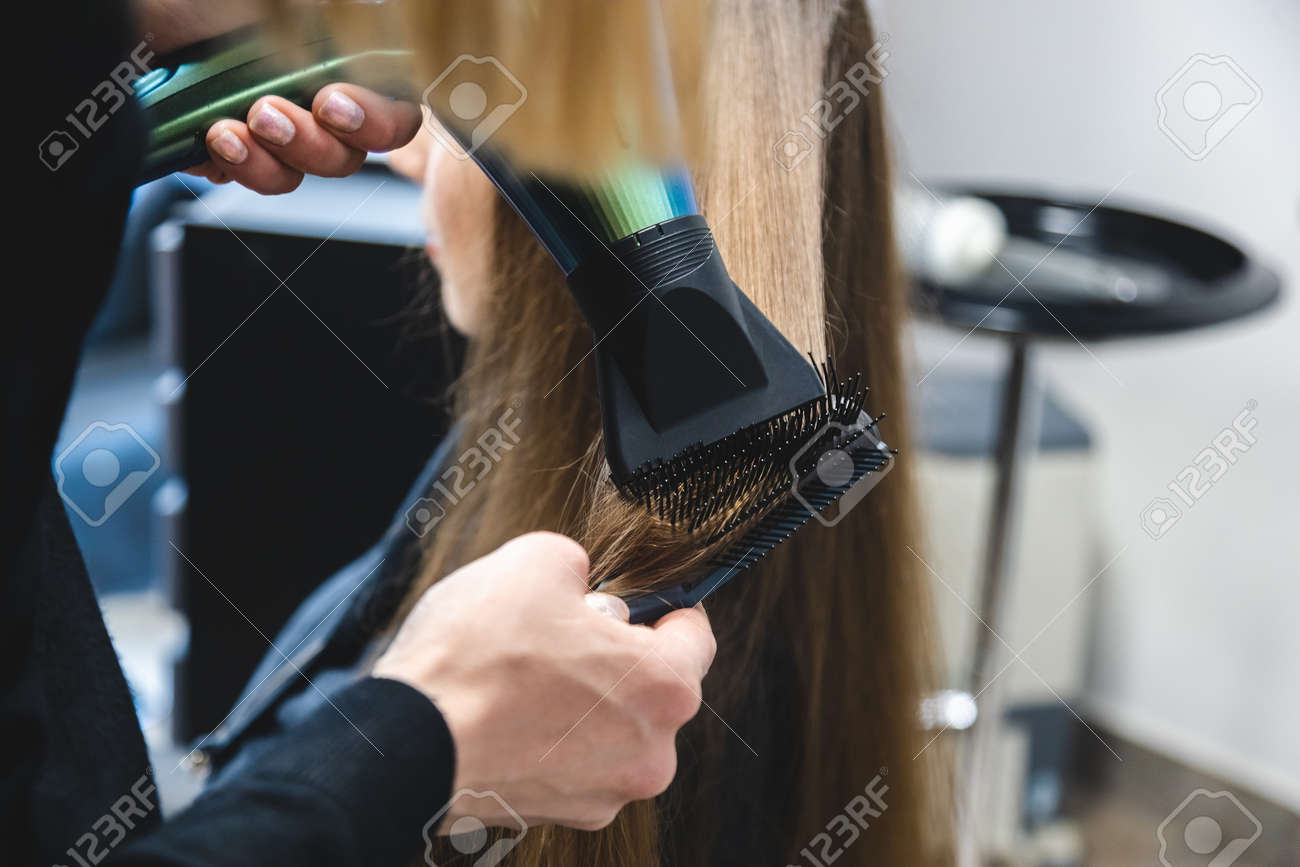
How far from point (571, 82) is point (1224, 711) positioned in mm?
1658

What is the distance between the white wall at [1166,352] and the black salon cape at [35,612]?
1.20m

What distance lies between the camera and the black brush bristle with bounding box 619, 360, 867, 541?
0.43m

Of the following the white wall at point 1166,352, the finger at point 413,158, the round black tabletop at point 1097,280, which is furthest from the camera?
the white wall at point 1166,352

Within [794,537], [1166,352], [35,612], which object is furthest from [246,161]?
[1166,352]

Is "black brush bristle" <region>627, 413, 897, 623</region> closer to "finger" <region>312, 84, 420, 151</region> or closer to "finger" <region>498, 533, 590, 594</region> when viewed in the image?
"finger" <region>498, 533, 590, 594</region>

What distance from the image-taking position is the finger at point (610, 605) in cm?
41

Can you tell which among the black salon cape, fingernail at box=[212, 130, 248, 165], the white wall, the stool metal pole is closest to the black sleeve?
the black salon cape

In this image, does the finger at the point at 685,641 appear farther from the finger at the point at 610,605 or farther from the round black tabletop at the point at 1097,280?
the round black tabletop at the point at 1097,280

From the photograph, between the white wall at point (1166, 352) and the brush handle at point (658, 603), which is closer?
the brush handle at point (658, 603)

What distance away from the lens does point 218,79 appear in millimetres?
404

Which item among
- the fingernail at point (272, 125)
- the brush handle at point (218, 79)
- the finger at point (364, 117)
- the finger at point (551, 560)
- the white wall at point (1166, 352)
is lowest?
the white wall at point (1166, 352)

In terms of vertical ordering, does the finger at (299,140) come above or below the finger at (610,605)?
above

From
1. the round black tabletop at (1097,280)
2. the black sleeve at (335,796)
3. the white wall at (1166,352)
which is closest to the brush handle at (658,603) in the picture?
the black sleeve at (335,796)

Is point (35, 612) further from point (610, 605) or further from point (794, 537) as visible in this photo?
point (794, 537)
